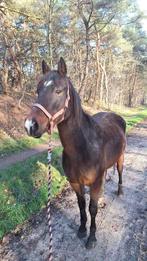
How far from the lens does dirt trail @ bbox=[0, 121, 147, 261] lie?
4449mm

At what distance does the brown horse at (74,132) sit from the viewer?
134 inches

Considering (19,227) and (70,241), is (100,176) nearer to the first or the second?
(70,241)

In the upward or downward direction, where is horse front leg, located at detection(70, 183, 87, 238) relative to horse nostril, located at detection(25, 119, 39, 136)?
downward

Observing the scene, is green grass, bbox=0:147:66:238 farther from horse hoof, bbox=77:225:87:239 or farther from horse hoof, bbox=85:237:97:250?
horse hoof, bbox=85:237:97:250

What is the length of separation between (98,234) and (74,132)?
6.29ft

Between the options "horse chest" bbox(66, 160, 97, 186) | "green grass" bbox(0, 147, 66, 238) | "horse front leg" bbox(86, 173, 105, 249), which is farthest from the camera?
"green grass" bbox(0, 147, 66, 238)

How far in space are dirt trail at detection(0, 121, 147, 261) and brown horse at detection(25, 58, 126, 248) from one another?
→ 0.82 ft

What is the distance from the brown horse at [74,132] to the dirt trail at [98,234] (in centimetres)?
25

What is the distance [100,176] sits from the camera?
15.2ft

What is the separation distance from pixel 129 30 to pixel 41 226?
114 feet

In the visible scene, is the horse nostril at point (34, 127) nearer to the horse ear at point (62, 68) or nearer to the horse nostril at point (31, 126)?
the horse nostril at point (31, 126)

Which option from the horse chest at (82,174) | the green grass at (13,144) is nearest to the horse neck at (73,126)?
the horse chest at (82,174)

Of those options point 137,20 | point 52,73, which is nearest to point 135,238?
point 52,73

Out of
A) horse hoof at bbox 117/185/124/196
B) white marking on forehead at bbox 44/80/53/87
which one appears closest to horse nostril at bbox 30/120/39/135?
white marking on forehead at bbox 44/80/53/87
